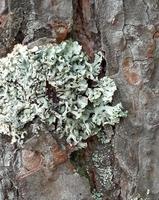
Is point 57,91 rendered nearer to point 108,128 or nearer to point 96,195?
point 108,128

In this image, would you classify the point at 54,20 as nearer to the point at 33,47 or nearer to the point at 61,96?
the point at 33,47

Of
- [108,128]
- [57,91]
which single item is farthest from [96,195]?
[57,91]

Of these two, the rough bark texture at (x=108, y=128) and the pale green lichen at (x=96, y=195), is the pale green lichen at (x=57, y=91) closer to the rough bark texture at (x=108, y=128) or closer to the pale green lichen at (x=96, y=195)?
the rough bark texture at (x=108, y=128)

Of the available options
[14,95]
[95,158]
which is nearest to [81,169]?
[95,158]

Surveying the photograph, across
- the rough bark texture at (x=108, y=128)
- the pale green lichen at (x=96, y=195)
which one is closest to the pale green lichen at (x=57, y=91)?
the rough bark texture at (x=108, y=128)

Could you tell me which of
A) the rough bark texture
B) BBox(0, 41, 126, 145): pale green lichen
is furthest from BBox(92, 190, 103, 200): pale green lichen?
BBox(0, 41, 126, 145): pale green lichen
